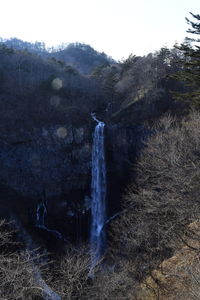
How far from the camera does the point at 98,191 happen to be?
77.4 feet

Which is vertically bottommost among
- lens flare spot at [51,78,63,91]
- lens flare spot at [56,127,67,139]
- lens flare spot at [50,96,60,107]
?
lens flare spot at [56,127,67,139]

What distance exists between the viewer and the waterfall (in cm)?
2119

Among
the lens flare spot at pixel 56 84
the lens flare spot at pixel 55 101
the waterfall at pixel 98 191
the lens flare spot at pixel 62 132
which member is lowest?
the waterfall at pixel 98 191

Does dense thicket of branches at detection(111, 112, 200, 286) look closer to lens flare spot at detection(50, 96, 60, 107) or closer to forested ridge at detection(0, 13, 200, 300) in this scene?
forested ridge at detection(0, 13, 200, 300)

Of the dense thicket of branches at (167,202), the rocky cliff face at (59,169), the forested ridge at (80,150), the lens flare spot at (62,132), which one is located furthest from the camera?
the lens flare spot at (62,132)

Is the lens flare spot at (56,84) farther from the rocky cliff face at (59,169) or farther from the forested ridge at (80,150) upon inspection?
the rocky cliff face at (59,169)

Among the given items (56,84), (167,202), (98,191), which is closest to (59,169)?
(98,191)

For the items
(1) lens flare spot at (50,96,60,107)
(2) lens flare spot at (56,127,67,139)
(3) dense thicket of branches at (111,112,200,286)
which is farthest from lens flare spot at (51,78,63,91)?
(3) dense thicket of branches at (111,112,200,286)

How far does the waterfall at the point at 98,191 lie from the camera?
69.5 ft

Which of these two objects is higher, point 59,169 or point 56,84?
point 56,84

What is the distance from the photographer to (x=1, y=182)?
21.4 m

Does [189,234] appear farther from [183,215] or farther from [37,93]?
[37,93]

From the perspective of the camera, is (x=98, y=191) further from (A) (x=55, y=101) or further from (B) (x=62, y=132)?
(A) (x=55, y=101)

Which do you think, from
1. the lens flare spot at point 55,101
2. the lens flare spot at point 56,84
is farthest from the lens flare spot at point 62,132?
the lens flare spot at point 56,84
